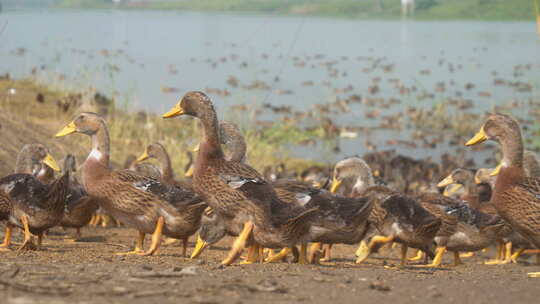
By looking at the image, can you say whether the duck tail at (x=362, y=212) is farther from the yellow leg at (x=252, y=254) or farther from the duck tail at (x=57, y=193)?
the duck tail at (x=57, y=193)

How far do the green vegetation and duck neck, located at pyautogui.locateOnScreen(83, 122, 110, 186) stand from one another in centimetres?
5558

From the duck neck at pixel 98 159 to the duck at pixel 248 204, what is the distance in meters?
1.28

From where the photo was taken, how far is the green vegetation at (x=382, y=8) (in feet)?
211

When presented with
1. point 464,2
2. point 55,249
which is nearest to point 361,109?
point 55,249

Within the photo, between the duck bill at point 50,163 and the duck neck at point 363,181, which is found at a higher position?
the duck bill at point 50,163

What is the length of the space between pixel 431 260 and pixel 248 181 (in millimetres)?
3006

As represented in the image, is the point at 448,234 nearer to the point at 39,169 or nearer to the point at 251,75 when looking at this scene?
the point at 39,169

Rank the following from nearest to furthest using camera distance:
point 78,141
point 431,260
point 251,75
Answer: point 431,260 < point 78,141 < point 251,75

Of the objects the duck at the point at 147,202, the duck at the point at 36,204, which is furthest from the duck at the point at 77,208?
the duck at the point at 36,204

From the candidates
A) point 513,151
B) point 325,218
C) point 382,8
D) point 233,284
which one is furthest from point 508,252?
point 382,8

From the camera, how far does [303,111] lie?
67.1ft

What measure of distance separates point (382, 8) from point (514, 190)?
66.0 m

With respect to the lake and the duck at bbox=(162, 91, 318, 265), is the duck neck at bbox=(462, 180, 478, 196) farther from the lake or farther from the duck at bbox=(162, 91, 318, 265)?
the lake

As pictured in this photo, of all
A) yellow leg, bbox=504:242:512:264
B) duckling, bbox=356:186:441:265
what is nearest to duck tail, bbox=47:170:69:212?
duckling, bbox=356:186:441:265
